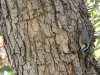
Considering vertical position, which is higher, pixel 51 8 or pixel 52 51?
pixel 51 8

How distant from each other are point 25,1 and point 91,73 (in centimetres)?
48

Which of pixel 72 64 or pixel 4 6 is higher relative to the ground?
pixel 4 6

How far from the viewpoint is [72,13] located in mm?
1078

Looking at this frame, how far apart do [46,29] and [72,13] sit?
0.53 feet

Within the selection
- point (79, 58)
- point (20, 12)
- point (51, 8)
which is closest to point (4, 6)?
point (20, 12)

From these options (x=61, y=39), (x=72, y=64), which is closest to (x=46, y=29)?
(x=61, y=39)

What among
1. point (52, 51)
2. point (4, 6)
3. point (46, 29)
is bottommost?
point (52, 51)

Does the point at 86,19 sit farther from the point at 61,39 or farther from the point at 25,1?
the point at 25,1

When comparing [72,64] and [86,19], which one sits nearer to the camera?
[72,64]

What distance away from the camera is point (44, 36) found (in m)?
1.02

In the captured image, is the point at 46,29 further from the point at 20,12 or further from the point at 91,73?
the point at 91,73

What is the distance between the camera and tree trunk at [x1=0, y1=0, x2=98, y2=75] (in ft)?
3.35

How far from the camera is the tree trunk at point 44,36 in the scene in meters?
1.02

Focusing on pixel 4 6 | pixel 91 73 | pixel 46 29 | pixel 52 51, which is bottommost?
pixel 91 73
